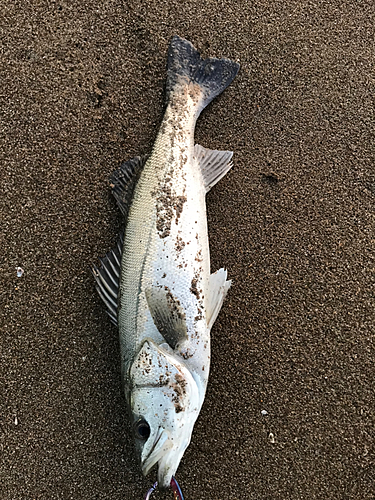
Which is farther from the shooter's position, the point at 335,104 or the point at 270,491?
the point at 335,104

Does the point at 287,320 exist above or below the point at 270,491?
above

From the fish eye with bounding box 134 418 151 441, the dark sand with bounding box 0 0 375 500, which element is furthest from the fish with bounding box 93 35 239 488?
the dark sand with bounding box 0 0 375 500

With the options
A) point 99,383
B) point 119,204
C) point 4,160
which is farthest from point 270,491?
point 4,160

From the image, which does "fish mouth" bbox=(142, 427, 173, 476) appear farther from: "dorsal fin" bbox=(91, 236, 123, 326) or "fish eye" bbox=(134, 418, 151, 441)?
"dorsal fin" bbox=(91, 236, 123, 326)

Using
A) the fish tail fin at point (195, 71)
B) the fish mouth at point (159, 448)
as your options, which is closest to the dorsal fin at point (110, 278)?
the fish mouth at point (159, 448)

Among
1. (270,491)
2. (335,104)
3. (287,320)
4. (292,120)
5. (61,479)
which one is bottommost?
(61,479)

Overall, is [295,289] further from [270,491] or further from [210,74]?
[210,74]

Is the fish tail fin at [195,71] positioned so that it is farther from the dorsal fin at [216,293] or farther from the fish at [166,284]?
the dorsal fin at [216,293]

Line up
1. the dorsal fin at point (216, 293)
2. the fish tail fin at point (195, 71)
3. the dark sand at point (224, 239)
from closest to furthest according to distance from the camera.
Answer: the dorsal fin at point (216, 293) → the dark sand at point (224, 239) → the fish tail fin at point (195, 71)
